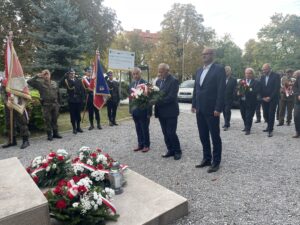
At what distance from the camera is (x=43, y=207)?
2512 millimetres

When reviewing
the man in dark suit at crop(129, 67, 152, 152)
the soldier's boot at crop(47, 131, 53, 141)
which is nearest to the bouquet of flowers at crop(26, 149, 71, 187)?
the man in dark suit at crop(129, 67, 152, 152)

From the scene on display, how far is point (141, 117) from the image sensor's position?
5910mm

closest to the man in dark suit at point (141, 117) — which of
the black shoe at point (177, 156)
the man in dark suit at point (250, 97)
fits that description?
the black shoe at point (177, 156)

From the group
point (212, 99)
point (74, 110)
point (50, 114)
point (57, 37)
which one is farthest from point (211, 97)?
point (57, 37)

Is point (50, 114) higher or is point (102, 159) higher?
point (50, 114)

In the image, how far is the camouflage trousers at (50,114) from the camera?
24.7ft

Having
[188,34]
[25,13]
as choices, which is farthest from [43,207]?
[188,34]

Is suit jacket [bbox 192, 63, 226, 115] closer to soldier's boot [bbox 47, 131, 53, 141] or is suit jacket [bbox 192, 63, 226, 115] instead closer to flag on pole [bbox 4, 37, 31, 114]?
flag on pole [bbox 4, 37, 31, 114]

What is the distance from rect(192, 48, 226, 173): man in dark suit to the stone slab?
148cm

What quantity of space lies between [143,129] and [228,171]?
7.04ft

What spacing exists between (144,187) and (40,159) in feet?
5.21

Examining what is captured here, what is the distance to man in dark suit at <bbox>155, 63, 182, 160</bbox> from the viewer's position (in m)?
5.23

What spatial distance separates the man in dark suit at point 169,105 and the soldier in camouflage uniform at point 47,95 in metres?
3.61

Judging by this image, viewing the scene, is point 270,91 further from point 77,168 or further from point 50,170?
point 50,170
